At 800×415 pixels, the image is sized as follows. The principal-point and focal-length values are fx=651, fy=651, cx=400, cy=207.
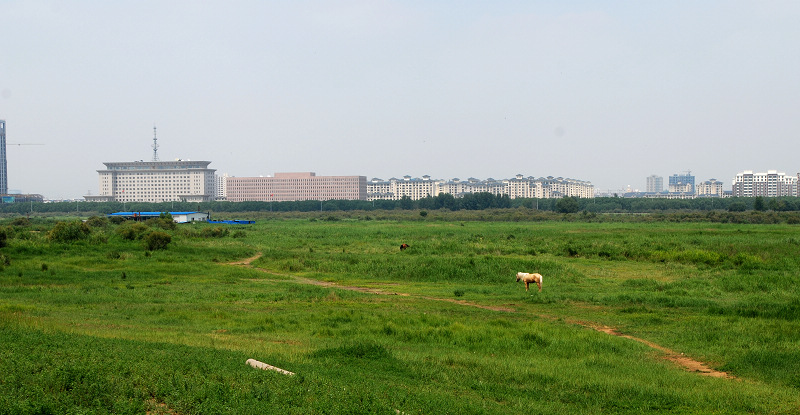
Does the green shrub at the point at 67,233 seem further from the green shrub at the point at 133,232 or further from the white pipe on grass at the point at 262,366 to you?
the white pipe on grass at the point at 262,366

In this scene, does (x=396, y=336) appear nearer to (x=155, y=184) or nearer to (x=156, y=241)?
(x=156, y=241)

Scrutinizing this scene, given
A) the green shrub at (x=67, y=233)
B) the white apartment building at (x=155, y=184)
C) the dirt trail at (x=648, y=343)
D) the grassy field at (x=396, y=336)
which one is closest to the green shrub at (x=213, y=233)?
the green shrub at (x=67, y=233)

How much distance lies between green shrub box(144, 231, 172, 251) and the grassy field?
4.11 metres

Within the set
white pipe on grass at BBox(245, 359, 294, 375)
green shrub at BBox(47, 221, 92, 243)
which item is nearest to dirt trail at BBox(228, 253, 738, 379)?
white pipe on grass at BBox(245, 359, 294, 375)

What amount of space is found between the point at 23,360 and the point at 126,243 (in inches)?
1280

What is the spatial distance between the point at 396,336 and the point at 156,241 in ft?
87.4

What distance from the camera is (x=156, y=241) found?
37.2m

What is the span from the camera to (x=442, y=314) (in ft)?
58.7

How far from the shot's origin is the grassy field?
25.2ft

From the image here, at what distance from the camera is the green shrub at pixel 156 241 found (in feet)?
121

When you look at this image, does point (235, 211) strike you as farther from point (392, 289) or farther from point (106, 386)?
point (106, 386)

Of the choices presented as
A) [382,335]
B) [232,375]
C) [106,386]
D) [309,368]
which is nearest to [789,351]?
[382,335]

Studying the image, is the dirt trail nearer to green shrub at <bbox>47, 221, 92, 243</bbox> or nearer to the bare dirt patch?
the bare dirt patch

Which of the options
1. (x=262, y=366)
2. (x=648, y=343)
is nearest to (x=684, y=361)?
(x=648, y=343)
